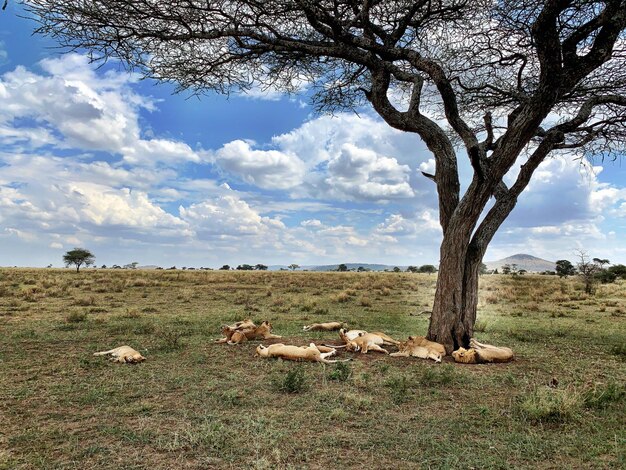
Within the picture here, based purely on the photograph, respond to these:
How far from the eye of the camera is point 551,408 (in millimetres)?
5090

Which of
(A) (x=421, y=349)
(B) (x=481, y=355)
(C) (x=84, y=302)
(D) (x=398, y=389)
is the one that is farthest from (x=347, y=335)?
(C) (x=84, y=302)

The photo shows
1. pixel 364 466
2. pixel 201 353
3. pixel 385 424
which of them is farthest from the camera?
pixel 201 353

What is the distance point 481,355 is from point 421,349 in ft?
3.54

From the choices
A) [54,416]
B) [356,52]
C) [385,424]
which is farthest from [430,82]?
[54,416]

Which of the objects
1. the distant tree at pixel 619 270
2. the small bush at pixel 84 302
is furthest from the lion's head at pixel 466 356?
the distant tree at pixel 619 270

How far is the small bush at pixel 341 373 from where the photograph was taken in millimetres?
6667

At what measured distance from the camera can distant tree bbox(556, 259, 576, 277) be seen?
188ft

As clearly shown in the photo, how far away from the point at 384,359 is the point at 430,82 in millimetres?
6091

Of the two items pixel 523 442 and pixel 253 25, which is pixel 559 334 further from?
pixel 253 25

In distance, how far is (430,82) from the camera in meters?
9.73

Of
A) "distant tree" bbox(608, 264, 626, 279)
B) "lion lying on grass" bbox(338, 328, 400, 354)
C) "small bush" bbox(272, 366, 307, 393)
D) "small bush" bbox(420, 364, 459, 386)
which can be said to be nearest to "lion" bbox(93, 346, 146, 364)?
"small bush" bbox(272, 366, 307, 393)

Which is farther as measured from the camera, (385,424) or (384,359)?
(384,359)

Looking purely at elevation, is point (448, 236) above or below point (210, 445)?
above

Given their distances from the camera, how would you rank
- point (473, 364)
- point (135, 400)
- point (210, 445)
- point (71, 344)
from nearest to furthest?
1. point (210, 445)
2. point (135, 400)
3. point (473, 364)
4. point (71, 344)
